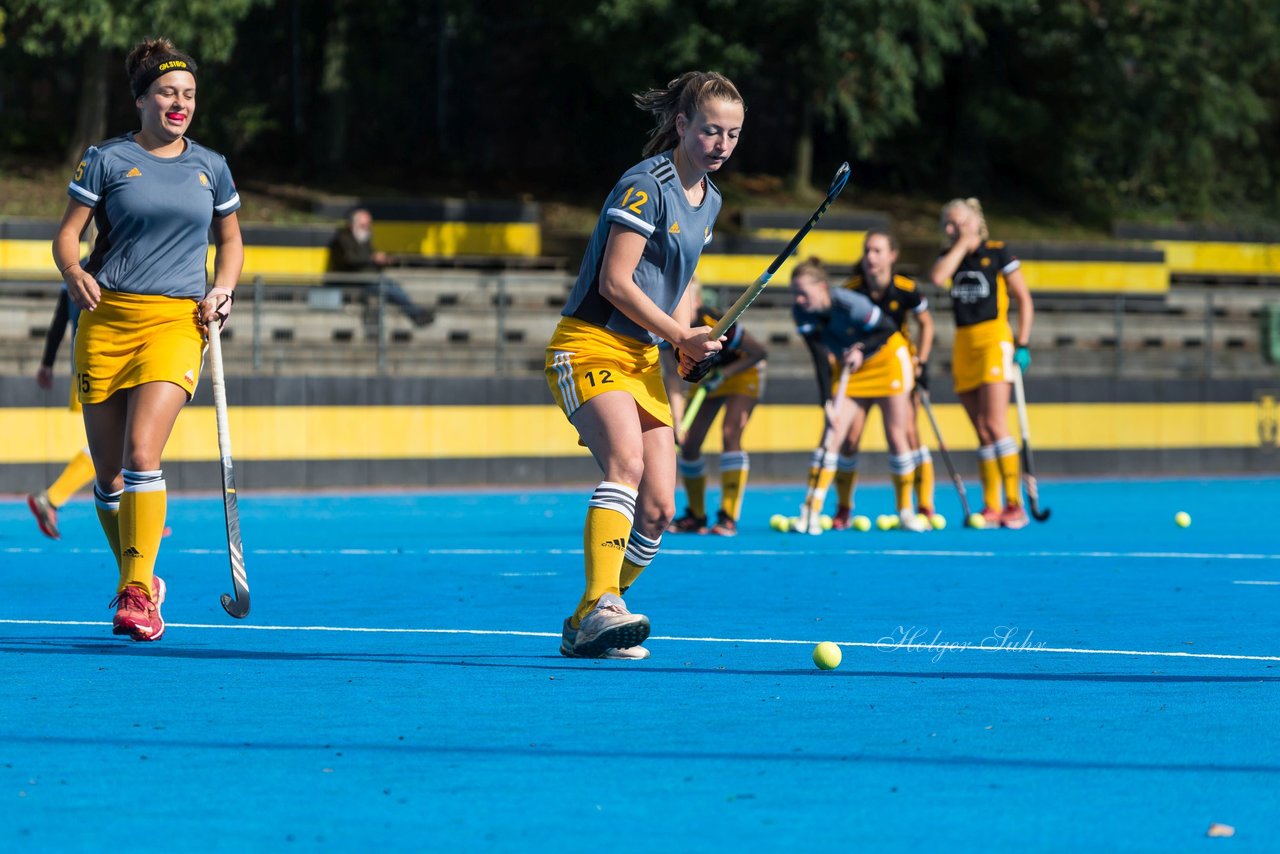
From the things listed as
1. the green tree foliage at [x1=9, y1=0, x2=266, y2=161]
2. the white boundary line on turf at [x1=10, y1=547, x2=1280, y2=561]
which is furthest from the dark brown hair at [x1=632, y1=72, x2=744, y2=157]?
the green tree foliage at [x1=9, y1=0, x2=266, y2=161]

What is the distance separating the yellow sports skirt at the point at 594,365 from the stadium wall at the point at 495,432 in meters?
12.7

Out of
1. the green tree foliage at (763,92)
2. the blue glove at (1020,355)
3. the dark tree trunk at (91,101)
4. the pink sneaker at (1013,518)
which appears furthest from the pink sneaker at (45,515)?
the dark tree trunk at (91,101)

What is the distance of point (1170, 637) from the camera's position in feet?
26.6

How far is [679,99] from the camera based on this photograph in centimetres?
734

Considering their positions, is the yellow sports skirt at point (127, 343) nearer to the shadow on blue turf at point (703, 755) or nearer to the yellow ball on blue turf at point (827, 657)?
the shadow on blue turf at point (703, 755)

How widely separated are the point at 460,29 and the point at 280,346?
12176 mm

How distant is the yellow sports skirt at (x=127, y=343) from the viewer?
777cm

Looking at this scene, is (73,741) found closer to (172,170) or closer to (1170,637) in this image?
(172,170)

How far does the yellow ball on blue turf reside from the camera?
7102mm

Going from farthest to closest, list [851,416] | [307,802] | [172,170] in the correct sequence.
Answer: [851,416]
[172,170]
[307,802]

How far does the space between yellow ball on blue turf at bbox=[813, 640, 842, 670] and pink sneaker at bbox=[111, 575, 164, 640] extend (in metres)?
2.54

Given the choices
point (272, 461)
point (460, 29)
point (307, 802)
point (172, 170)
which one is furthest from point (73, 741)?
point (460, 29)

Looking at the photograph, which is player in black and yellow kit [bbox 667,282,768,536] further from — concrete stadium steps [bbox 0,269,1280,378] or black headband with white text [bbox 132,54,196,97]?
black headband with white text [bbox 132,54,196,97]

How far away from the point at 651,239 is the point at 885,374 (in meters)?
7.35
